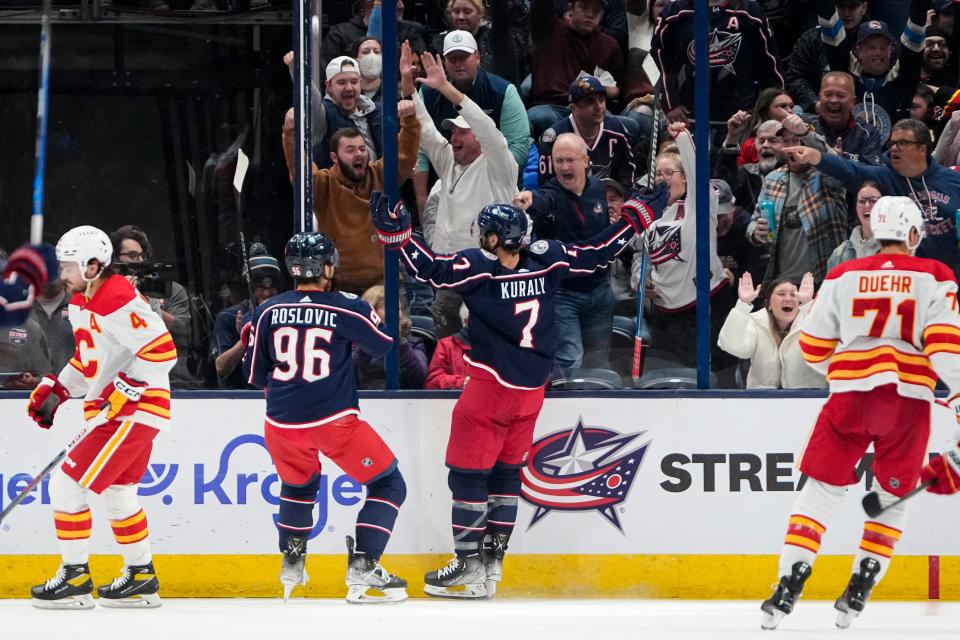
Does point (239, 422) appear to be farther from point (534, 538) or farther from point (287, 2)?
point (287, 2)

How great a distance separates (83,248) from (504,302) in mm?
1540

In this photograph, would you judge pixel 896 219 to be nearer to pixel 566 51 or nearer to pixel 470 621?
pixel 470 621

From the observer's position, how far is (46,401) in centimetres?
540

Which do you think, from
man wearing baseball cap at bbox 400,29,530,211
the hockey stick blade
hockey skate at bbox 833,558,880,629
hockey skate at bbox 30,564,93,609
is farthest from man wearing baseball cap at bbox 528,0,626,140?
hockey skate at bbox 30,564,93,609

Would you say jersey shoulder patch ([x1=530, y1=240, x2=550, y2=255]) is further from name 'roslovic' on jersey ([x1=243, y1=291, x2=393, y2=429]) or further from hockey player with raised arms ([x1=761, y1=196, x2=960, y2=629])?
hockey player with raised arms ([x1=761, y1=196, x2=960, y2=629])

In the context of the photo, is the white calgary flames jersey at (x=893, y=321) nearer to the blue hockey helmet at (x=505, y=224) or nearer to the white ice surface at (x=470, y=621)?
the white ice surface at (x=470, y=621)

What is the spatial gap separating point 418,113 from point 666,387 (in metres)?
1.50

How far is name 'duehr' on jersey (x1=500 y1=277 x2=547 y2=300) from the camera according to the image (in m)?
5.58

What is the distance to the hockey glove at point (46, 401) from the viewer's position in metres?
5.40

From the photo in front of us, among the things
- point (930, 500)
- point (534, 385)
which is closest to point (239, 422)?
point (534, 385)

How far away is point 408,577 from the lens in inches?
227

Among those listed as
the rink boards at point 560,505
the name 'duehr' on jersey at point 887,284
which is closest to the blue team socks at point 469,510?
the rink boards at point 560,505

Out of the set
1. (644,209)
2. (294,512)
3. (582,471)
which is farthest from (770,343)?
(294,512)

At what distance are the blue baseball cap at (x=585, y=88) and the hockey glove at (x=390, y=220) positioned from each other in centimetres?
121
